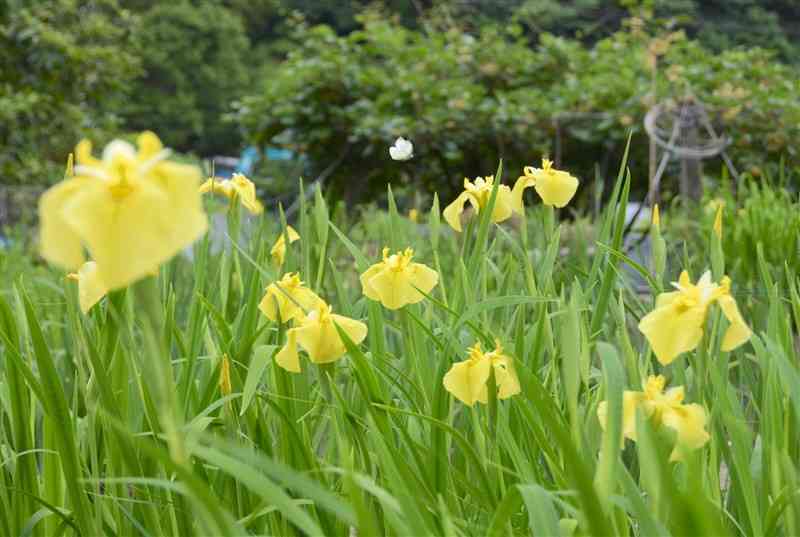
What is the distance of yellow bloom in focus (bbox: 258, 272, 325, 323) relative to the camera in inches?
28.4

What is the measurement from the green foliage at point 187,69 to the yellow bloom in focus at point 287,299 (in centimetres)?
2223

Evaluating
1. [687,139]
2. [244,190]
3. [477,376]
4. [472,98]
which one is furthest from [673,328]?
[472,98]

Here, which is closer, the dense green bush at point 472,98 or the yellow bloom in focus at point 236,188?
the yellow bloom in focus at point 236,188

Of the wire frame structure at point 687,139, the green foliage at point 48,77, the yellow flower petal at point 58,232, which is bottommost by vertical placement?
the green foliage at point 48,77

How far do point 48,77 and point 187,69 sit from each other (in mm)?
17181

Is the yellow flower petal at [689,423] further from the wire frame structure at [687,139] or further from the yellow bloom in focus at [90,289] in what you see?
the wire frame structure at [687,139]

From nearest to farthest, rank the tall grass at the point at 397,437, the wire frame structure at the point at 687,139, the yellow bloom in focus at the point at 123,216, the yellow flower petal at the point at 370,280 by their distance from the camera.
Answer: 1. the yellow bloom in focus at the point at 123,216
2. the tall grass at the point at 397,437
3. the yellow flower petal at the point at 370,280
4. the wire frame structure at the point at 687,139

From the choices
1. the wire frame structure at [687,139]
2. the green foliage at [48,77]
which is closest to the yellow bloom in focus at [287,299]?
the wire frame structure at [687,139]

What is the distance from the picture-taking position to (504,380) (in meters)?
0.66

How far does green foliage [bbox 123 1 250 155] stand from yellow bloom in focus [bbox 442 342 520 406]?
73.4 ft

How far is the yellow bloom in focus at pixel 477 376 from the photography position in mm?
649

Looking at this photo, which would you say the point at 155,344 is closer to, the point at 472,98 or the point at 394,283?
the point at 394,283

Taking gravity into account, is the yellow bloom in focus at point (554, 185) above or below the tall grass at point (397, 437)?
above

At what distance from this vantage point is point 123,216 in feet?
1.22
